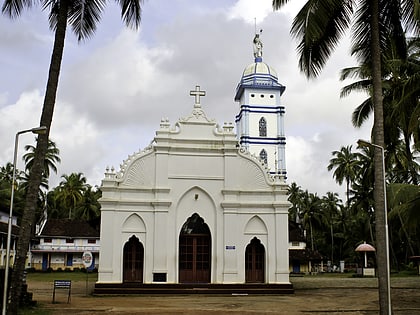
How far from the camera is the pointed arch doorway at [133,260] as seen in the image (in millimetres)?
28844

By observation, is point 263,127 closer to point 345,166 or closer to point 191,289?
point 345,166

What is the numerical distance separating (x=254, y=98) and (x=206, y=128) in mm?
Answer: 43074

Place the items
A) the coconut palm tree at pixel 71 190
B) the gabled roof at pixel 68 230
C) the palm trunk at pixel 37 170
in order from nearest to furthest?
1. the palm trunk at pixel 37 170
2. the gabled roof at pixel 68 230
3. the coconut palm tree at pixel 71 190

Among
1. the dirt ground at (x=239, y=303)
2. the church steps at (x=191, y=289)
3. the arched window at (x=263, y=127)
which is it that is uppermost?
the arched window at (x=263, y=127)

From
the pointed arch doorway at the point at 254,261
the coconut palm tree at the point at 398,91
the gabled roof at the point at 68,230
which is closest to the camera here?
the coconut palm tree at the point at 398,91

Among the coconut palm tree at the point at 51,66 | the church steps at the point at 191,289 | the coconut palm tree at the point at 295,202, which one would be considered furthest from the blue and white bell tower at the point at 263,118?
the coconut palm tree at the point at 51,66

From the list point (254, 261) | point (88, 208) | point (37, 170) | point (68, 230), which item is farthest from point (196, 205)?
point (88, 208)

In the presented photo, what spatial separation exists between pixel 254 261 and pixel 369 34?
16.3 m

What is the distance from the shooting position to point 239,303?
24.2m

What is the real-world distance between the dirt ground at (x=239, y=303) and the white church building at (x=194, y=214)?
2.17m

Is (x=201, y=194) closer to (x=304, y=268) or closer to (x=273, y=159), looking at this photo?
(x=304, y=268)

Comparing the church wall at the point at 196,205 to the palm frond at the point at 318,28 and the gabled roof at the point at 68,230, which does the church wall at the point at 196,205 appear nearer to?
the palm frond at the point at 318,28

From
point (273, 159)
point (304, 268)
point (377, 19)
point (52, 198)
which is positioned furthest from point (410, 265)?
point (377, 19)

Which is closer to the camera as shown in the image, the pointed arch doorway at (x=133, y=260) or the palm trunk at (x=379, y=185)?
the palm trunk at (x=379, y=185)
